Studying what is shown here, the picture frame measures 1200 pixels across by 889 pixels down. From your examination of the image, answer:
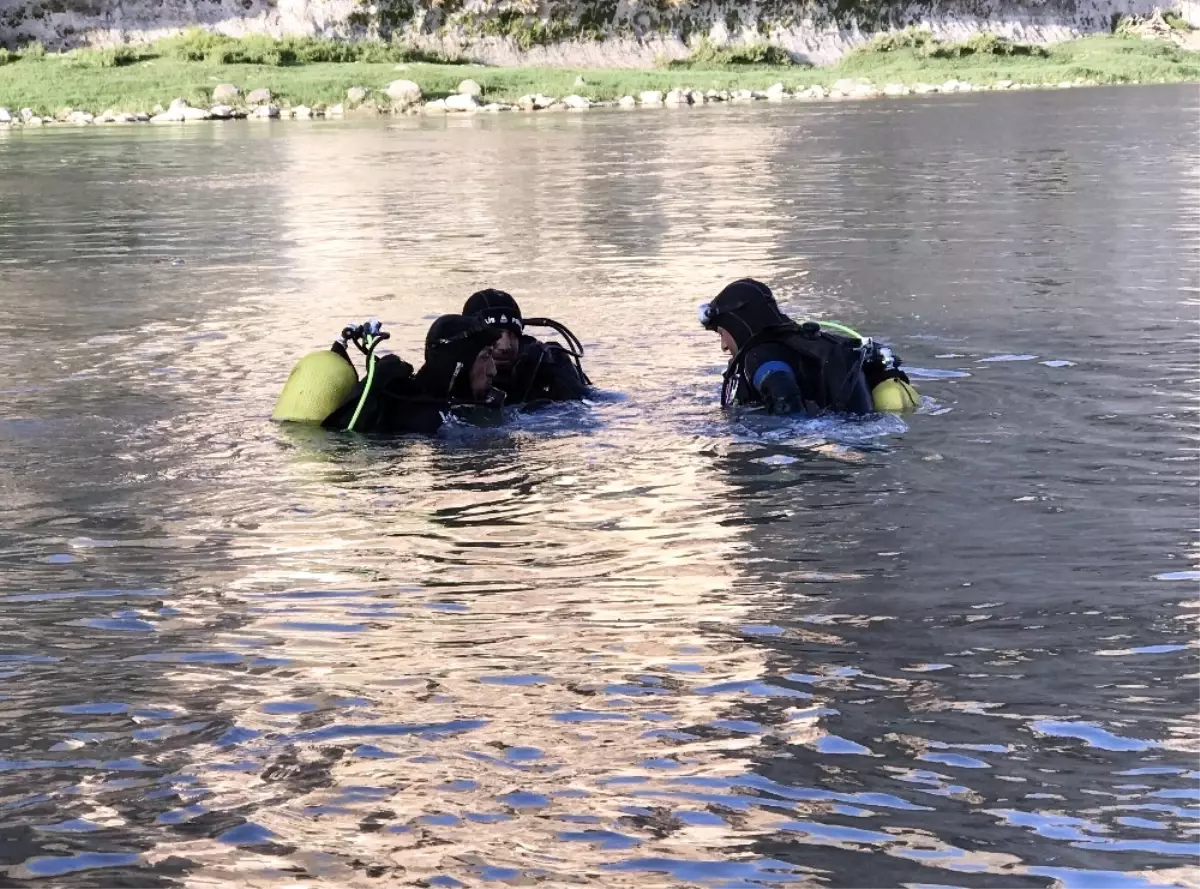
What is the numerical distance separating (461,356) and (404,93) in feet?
170

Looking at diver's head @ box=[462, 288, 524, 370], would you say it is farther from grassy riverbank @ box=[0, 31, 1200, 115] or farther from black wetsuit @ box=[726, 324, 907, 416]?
grassy riverbank @ box=[0, 31, 1200, 115]

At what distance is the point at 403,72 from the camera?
65500 mm

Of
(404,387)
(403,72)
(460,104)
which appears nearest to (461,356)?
(404,387)

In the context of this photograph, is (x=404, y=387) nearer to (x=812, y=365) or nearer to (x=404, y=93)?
(x=812, y=365)

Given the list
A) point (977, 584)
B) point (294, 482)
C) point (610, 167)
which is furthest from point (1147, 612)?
point (610, 167)

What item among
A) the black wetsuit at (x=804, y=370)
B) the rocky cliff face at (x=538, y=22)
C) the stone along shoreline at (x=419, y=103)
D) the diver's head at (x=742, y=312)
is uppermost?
the rocky cliff face at (x=538, y=22)

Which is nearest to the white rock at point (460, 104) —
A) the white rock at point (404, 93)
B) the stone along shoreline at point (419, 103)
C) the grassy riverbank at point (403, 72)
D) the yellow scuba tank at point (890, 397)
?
the stone along shoreline at point (419, 103)

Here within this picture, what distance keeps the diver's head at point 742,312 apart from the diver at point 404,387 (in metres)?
1.29

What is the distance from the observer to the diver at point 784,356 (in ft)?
32.2

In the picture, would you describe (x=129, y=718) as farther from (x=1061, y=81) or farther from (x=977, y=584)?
(x=1061, y=81)

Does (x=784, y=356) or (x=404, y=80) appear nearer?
(x=784, y=356)

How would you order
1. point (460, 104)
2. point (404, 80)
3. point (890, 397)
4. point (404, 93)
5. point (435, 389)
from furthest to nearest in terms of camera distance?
point (404, 80) < point (404, 93) < point (460, 104) < point (435, 389) < point (890, 397)

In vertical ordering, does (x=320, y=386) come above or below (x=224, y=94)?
below

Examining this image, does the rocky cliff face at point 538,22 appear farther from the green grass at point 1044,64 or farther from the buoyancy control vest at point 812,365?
the buoyancy control vest at point 812,365
